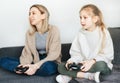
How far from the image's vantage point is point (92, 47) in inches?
79.8

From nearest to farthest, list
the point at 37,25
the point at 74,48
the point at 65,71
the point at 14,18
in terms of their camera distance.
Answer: the point at 65,71 → the point at 74,48 → the point at 37,25 → the point at 14,18

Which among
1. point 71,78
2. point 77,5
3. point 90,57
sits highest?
point 77,5

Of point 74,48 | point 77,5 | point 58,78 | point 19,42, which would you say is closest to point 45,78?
point 58,78

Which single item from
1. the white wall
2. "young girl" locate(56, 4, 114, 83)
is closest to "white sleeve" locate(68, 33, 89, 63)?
"young girl" locate(56, 4, 114, 83)

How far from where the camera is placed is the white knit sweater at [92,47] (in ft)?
6.46

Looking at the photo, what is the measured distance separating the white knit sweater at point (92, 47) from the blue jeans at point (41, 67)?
15cm

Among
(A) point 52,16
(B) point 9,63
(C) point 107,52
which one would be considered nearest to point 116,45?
(C) point 107,52

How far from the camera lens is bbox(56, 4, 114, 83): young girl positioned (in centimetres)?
188

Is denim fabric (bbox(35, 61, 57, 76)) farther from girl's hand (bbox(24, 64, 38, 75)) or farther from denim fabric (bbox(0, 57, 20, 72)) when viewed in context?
denim fabric (bbox(0, 57, 20, 72))

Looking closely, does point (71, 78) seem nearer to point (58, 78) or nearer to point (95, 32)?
point (58, 78)

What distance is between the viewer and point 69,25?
2611 millimetres

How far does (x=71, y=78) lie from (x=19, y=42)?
0.81 meters

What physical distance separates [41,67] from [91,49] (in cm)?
41

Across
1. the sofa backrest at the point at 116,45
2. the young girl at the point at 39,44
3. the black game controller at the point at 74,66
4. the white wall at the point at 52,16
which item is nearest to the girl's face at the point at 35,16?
the young girl at the point at 39,44
